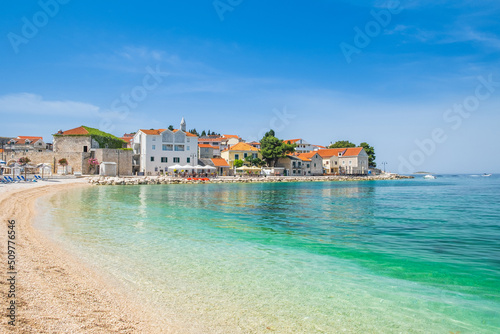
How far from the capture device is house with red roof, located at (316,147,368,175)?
269ft

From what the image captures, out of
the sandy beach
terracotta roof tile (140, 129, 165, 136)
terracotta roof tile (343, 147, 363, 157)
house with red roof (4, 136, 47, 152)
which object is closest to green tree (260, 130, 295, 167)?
terracotta roof tile (343, 147, 363, 157)

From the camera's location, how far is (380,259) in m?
8.39

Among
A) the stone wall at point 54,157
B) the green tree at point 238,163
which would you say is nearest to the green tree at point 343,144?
the green tree at point 238,163

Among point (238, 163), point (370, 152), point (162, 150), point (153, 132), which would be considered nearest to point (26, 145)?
point (153, 132)

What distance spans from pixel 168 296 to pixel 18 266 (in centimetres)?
314

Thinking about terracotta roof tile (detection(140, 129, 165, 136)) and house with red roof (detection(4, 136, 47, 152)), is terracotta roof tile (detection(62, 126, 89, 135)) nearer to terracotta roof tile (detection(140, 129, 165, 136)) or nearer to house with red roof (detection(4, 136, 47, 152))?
terracotta roof tile (detection(140, 129, 165, 136))

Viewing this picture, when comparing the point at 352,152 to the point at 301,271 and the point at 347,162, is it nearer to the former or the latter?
the point at 347,162

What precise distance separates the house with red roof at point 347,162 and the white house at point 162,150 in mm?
40246

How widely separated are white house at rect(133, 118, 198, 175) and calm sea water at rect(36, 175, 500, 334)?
1628 inches

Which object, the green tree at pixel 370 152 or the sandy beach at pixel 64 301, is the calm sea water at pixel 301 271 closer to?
the sandy beach at pixel 64 301

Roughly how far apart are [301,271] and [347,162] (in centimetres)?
7943

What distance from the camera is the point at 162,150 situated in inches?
2176

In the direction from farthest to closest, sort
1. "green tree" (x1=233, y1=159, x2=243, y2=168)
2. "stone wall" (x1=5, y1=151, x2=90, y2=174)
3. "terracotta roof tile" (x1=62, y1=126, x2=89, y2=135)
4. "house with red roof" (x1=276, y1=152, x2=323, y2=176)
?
"house with red roof" (x1=276, y1=152, x2=323, y2=176) < "green tree" (x1=233, y1=159, x2=243, y2=168) < "terracotta roof tile" (x1=62, y1=126, x2=89, y2=135) < "stone wall" (x1=5, y1=151, x2=90, y2=174)

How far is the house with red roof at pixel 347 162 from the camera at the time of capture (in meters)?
82.1
